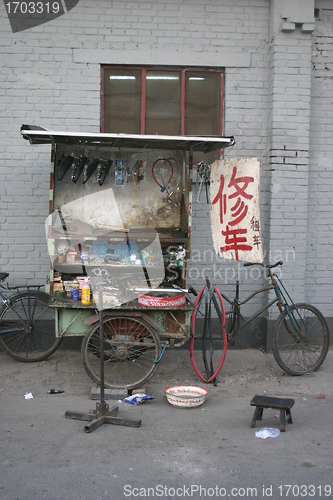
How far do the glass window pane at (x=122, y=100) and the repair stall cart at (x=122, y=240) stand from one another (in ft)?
1.69

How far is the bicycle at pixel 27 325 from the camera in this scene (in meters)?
6.68

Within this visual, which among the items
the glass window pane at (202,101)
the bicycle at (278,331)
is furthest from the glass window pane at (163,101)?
the bicycle at (278,331)

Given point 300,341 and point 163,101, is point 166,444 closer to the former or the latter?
point 300,341

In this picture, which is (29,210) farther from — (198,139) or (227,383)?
(227,383)

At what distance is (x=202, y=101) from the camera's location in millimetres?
7273

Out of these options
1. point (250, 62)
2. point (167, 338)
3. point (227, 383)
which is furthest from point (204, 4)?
point (227, 383)

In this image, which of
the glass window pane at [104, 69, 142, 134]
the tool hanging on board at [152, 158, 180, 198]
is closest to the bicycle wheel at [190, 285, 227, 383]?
the tool hanging on board at [152, 158, 180, 198]

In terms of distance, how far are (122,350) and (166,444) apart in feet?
4.91

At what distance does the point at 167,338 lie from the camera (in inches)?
239

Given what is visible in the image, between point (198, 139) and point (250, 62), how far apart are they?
217 cm

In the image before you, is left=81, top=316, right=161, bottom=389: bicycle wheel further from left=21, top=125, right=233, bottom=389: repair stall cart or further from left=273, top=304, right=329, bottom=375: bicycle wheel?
left=273, top=304, right=329, bottom=375: bicycle wheel

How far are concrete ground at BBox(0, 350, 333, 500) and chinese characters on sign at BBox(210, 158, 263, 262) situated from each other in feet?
5.15

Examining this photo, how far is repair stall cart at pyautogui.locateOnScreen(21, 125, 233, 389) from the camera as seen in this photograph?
589cm

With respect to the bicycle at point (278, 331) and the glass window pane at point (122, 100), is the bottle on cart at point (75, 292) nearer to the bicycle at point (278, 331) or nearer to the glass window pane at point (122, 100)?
the bicycle at point (278, 331)
